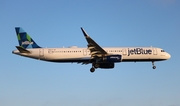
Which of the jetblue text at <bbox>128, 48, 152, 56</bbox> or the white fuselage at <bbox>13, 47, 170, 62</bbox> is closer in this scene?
the white fuselage at <bbox>13, 47, 170, 62</bbox>

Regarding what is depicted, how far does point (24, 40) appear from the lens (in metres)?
75.8

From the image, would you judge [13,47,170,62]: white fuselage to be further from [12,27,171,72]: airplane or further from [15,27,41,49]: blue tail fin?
[15,27,41,49]: blue tail fin

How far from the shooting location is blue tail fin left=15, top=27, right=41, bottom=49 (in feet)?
244

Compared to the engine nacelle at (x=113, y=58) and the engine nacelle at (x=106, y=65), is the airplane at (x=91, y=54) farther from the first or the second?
the engine nacelle at (x=113, y=58)

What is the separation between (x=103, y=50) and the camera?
6875cm

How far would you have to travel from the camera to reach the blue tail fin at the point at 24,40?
7450 cm

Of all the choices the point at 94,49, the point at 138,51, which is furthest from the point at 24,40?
the point at 138,51

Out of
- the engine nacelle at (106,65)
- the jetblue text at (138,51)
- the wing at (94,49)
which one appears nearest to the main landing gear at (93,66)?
the engine nacelle at (106,65)

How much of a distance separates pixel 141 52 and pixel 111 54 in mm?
6994

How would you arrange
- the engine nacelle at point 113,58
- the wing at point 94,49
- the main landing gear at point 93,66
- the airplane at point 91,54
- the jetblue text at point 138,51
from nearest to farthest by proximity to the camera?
the wing at point 94,49 < the engine nacelle at point 113,58 < the airplane at point 91,54 < the main landing gear at point 93,66 < the jetblue text at point 138,51

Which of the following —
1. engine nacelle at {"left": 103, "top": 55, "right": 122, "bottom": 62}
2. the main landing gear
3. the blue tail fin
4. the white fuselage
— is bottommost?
the main landing gear

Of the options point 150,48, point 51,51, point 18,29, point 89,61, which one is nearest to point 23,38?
point 18,29

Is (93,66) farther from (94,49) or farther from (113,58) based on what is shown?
(113,58)

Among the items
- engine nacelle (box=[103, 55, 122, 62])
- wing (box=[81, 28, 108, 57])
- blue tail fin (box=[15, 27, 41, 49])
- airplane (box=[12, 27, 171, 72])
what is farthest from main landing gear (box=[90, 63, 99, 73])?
blue tail fin (box=[15, 27, 41, 49])
